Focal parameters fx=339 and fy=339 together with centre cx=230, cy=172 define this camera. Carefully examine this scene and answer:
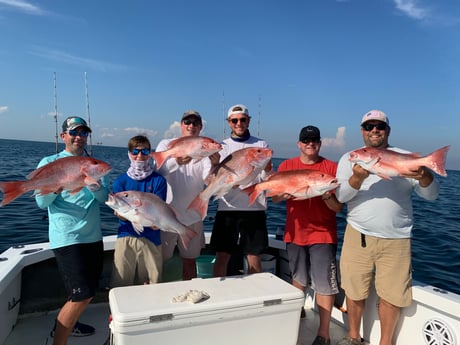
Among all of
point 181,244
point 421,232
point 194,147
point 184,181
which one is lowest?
point 421,232

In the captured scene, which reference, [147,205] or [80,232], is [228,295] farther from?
[80,232]

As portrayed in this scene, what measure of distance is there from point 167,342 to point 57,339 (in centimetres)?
127

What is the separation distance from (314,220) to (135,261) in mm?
1969

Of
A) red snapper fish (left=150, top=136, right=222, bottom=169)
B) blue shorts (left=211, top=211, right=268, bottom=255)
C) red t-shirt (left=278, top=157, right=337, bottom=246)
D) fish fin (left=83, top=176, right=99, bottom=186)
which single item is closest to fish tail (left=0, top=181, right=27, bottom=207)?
fish fin (left=83, top=176, right=99, bottom=186)

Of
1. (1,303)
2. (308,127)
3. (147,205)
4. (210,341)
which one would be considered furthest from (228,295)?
Result: (1,303)

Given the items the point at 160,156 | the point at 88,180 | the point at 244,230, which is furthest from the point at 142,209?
the point at 244,230

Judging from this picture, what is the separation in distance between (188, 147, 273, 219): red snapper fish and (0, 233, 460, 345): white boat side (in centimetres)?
203

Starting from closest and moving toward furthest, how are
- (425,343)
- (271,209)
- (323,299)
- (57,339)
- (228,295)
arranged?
(228,295), (57,339), (425,343), (323,299), (271,209)

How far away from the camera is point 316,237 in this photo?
3.74 m

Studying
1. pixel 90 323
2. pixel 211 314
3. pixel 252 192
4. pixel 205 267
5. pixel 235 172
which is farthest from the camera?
pixel 205 267

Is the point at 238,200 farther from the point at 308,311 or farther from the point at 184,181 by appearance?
the point at 308,311

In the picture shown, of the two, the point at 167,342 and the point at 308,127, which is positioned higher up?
the point at 308,127

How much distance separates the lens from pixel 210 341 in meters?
2.71

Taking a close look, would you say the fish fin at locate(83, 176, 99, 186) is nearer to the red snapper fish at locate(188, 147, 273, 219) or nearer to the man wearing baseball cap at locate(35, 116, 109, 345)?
the man wearing baseball cap at locate(35, 116, 109, 345)
